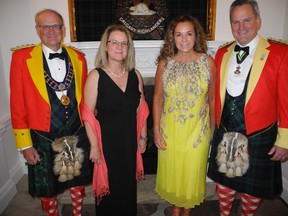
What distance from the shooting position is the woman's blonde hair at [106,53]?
1.89 meters

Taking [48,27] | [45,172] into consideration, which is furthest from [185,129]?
[48,27]

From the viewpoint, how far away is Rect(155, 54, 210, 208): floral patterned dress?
2008 millimetres

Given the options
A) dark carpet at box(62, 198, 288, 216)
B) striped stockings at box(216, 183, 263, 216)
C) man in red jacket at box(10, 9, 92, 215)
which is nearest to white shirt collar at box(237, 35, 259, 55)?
striped stockings at box(216, 183, 263, 216)

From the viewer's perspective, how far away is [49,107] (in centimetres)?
200

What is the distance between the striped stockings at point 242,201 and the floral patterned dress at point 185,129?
0.72 feet

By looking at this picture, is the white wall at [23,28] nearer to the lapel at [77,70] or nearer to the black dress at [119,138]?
the lapel at [77,70]

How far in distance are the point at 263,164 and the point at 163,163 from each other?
34.9 inches

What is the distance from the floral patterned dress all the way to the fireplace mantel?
89 centimetres

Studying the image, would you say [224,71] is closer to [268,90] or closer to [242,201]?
[268,90]

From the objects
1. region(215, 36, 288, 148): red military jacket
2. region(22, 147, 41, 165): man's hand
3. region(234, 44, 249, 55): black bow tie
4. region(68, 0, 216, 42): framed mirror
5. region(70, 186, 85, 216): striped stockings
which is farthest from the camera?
region(68, 0, 216, 42): framed mirror

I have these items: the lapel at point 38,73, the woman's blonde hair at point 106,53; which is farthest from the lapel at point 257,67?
the lapel at point 38,73

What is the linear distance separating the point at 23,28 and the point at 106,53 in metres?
1.53

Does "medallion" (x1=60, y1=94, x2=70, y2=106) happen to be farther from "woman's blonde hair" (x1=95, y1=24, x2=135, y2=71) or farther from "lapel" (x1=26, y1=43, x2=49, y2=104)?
"woman's blonde hair" (x1=95, y1=24, x2=135, y2=71)

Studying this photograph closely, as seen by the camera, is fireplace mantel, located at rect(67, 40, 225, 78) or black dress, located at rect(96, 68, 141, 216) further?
fireplace mantel, located at rect(67, 40, 225, 78)
